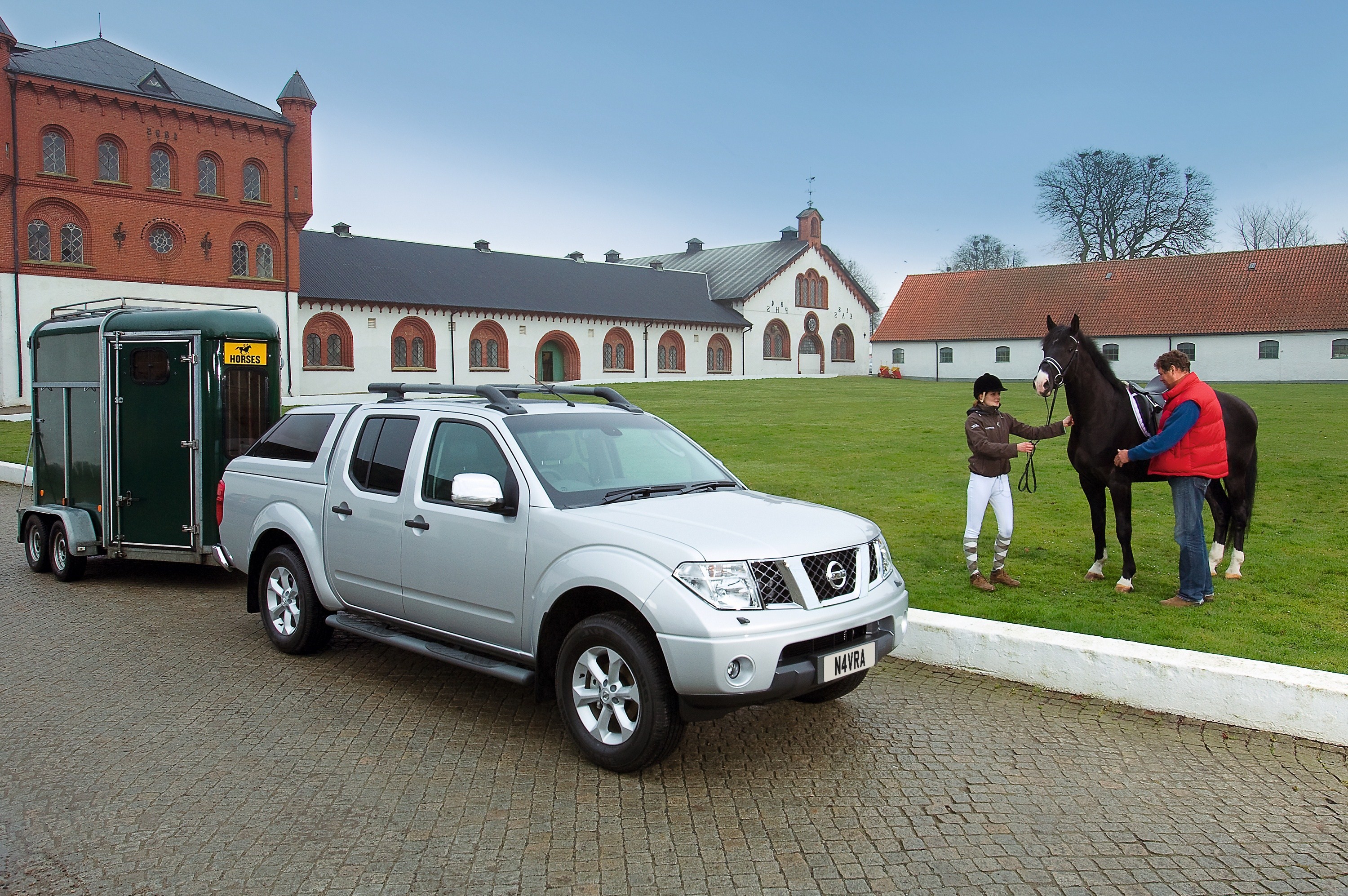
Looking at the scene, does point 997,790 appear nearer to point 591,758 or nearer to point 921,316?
point 591,758

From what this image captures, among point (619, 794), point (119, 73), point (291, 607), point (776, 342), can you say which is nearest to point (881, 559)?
point (619, 794)

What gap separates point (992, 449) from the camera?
8.03 m

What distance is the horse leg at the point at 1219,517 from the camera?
892 centimetres

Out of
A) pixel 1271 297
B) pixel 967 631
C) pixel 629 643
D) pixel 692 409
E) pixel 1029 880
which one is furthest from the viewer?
pixel 1271 297

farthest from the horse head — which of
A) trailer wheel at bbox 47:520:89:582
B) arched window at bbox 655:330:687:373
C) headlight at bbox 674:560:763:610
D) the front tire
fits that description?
arched window at bbox 655:330:687:373

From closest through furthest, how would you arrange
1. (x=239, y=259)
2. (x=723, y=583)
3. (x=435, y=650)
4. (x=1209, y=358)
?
(x=723, y=583) < (x=435, y=650) < (x=239, y=259) < (x=1209, y=358)

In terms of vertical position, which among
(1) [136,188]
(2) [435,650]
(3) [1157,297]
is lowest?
(2) [435,650]

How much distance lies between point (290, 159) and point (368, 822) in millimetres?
43558

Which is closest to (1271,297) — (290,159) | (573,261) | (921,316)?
(921,316)

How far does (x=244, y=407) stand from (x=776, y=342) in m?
59.2

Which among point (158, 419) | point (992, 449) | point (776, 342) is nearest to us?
point (992, 449)

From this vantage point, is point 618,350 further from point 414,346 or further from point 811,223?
point 811,223

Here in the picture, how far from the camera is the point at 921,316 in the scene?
6456cm

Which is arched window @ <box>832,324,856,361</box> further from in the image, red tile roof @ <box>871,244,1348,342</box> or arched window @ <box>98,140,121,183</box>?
arched window @ <box>98,140,121,183</box>
